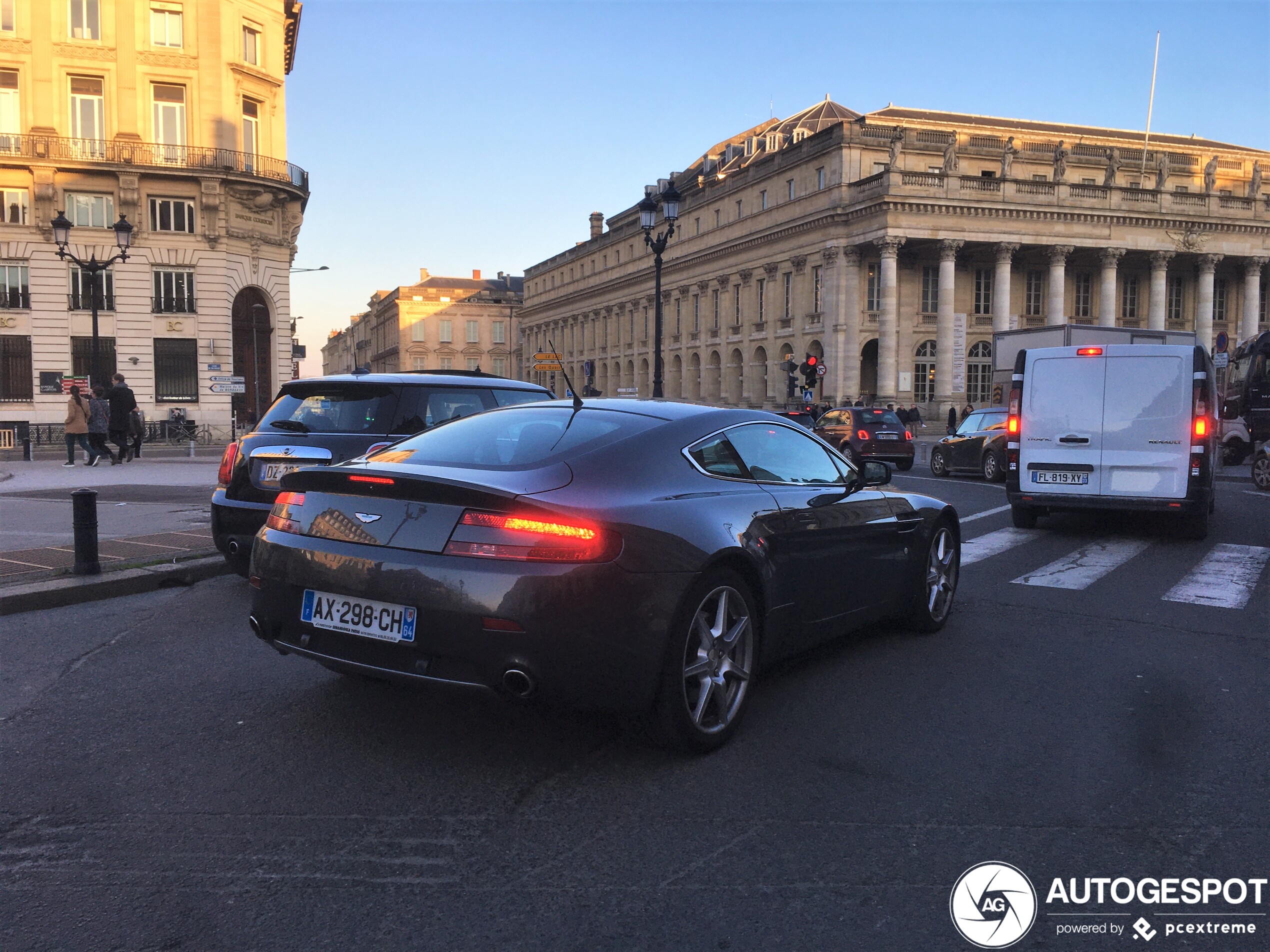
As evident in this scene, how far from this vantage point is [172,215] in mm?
40844

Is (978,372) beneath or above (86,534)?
above

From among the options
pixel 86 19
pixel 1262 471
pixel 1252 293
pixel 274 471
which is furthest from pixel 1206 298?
pixel 274 471

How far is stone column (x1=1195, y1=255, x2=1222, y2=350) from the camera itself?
202ft

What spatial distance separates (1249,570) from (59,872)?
31.4 ft

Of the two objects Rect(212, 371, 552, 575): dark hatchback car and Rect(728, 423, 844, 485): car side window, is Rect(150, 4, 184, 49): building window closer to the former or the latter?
Rect(212, 371, 552, 575): dark hatchback car

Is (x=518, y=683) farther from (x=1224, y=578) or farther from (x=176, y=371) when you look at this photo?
(x=176, y=371)

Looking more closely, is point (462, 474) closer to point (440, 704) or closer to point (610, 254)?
point (440, 704)

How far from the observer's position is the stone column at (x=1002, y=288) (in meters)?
56.8

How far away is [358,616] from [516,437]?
1.11 meters

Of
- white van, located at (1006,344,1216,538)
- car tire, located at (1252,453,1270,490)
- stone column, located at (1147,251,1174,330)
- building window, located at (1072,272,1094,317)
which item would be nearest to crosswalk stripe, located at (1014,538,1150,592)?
white van, located at (1006,344,1216,538)

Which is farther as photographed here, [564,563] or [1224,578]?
[1224,578]

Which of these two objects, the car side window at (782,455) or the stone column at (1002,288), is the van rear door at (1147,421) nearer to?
the car side window at (782,455)

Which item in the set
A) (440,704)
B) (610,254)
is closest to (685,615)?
(440,704)

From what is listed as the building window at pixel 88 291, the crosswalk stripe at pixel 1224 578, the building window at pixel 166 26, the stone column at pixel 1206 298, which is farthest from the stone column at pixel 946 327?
the crosswalk stripe at pixel 1224 578
